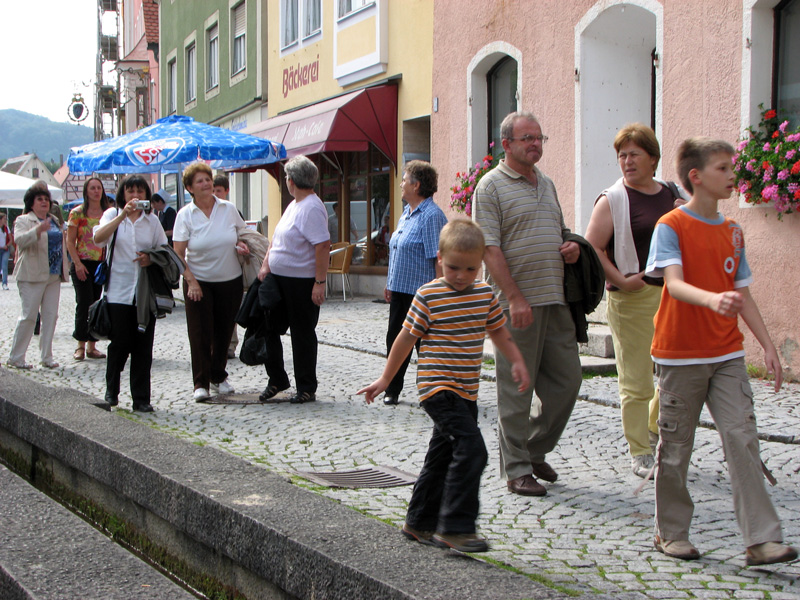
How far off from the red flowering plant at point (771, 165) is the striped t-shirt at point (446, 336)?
5.00 m

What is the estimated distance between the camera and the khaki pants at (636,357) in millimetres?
5043

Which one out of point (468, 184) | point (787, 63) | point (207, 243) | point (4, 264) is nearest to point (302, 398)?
point (207, 243)

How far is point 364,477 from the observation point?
509 centimetres

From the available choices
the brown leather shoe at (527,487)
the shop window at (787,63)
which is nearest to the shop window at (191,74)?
the shop window at (787,63)

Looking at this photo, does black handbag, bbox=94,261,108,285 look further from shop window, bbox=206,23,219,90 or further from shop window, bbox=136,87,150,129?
shop window, bbox=136,87,150,129

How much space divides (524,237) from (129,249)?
356 cm

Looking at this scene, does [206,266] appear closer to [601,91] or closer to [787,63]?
[787,63]

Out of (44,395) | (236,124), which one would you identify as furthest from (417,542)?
(236,124)

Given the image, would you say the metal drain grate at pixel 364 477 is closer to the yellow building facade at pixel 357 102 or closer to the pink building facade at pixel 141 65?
the yellow building facade at pixel 357 102

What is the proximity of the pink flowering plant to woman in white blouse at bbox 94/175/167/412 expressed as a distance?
19.7 ft

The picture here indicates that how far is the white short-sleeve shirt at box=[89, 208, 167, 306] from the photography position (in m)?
7.08

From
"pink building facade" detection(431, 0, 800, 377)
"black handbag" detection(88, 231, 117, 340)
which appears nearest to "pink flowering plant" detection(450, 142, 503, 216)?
"pink building facade" detection(431, 0, 800, 377)

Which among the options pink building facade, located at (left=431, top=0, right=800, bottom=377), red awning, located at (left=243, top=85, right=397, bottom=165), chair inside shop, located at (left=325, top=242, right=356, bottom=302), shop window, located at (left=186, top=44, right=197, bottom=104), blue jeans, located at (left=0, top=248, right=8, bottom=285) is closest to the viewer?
pink building facade, located at (left=431, top=0, right=800, bottom=377)

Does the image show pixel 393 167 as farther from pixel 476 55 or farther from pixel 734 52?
pixel 734 52
